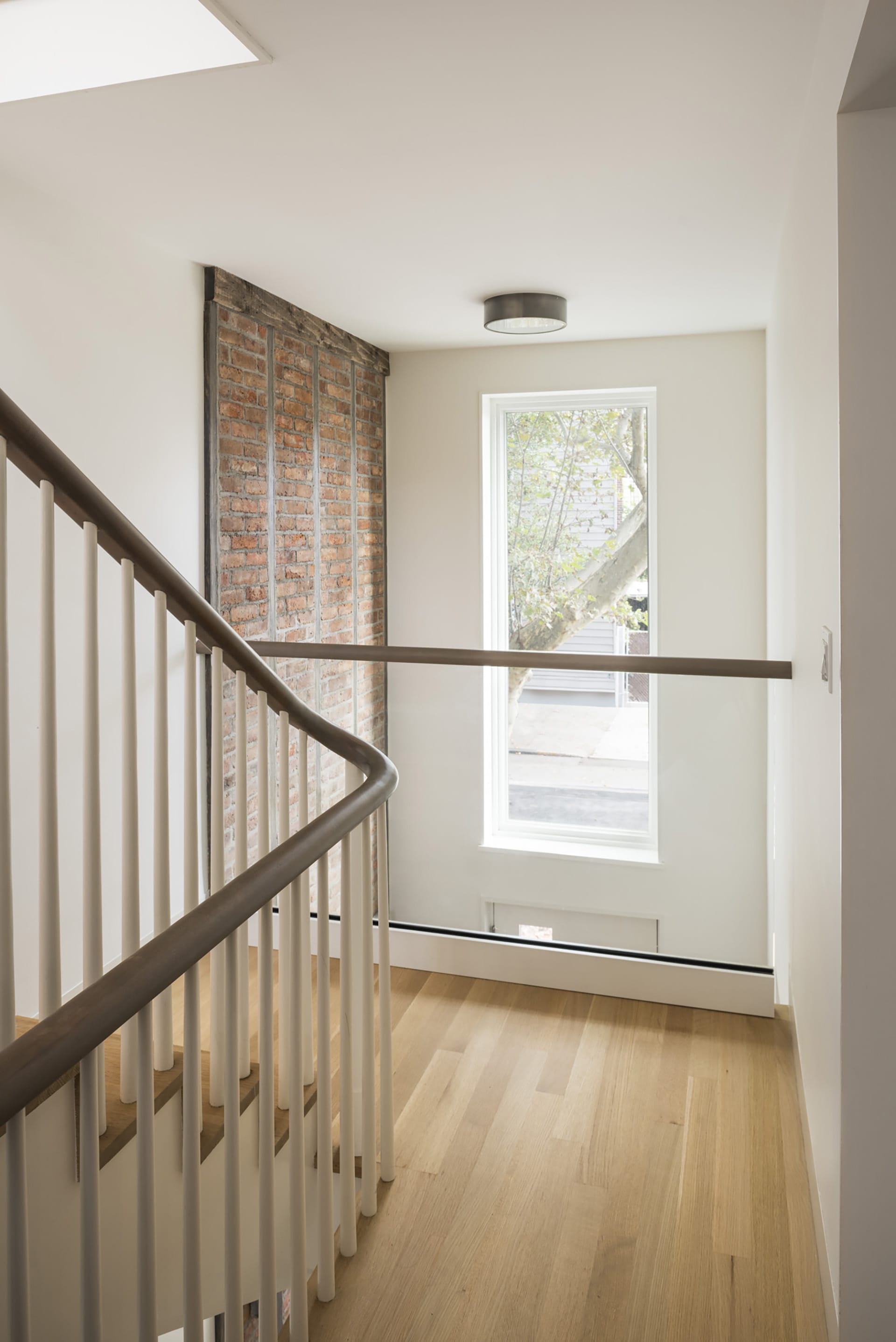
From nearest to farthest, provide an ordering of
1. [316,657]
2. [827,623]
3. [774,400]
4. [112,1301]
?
[112,1301] → [827,623] → [316,657] → [774,400]

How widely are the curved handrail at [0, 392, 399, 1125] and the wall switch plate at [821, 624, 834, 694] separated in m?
0.83

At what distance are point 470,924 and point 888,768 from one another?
6.13 ft

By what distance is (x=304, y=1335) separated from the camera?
1.57 meters

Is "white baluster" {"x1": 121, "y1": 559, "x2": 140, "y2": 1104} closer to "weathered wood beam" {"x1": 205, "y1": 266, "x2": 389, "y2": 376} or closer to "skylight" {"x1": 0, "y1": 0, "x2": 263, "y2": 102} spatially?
"skylight" {"x1": 0, "y1": 0, "x2": 263, "y2": 102}

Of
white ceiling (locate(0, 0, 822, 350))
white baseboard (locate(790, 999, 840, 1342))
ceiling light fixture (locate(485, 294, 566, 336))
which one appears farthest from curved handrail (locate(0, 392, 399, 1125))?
ceiling light fixture (locate(485, 294, 566, 336))

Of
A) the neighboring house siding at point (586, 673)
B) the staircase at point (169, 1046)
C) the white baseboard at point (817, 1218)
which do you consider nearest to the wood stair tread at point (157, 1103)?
the staircase at point (169, 1046)

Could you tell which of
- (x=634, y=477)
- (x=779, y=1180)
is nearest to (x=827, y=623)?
(x=779, y=1180)

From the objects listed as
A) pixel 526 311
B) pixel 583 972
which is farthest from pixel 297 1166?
pixel 526 311

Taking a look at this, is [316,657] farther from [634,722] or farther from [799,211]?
[799,211]

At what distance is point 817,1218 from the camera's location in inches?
74.6

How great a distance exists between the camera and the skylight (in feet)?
5.66

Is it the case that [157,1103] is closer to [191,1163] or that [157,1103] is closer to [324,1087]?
[324,1087]

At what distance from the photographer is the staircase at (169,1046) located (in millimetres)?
1013

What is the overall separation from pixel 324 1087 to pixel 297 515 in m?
2.66
